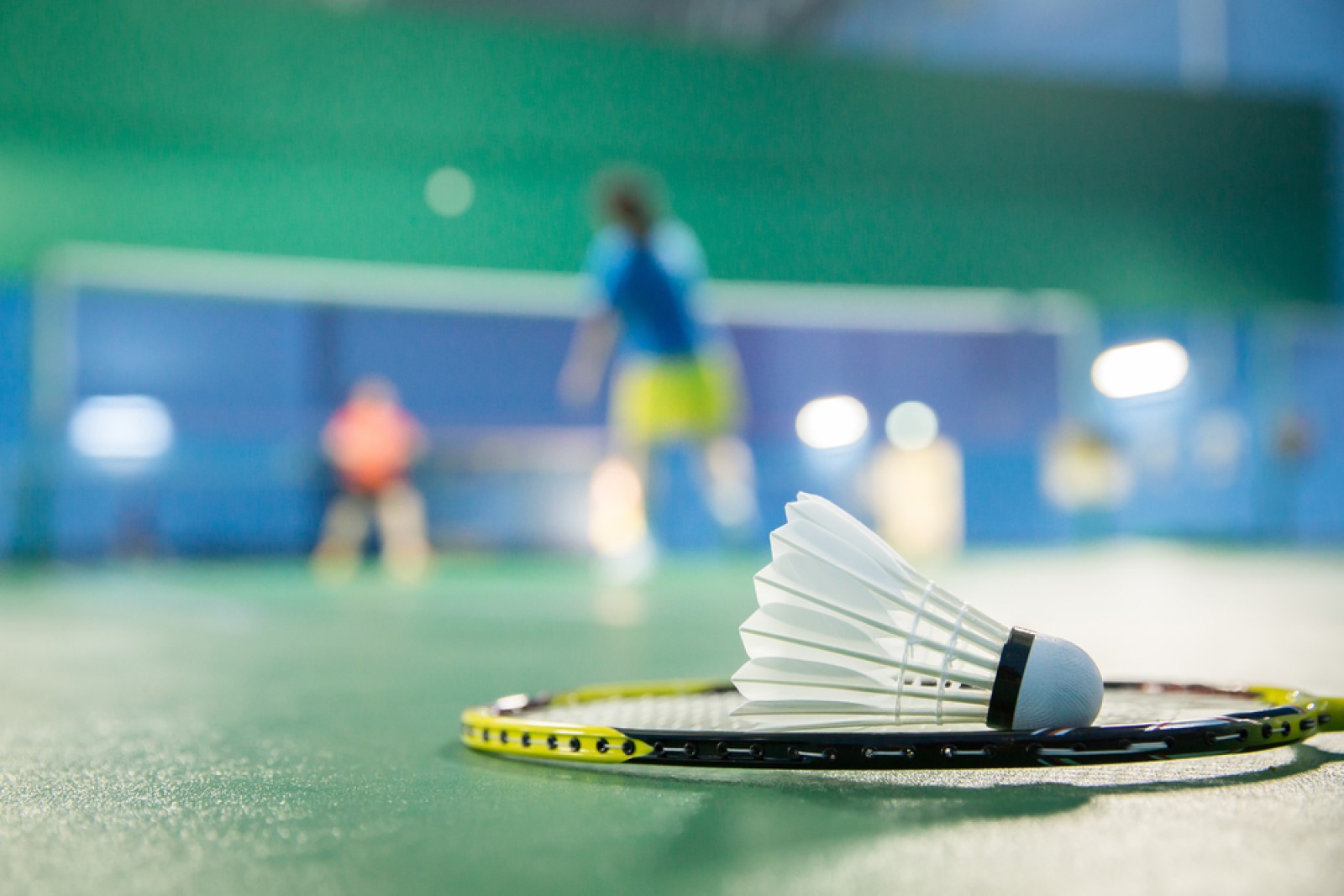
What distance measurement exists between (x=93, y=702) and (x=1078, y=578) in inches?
170

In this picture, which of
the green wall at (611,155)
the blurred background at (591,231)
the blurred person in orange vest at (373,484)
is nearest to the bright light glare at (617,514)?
the blurred background at (591,231)

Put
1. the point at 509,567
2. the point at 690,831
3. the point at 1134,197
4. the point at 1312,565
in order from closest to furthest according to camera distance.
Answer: the point at 690,831 → the point at 1312,565 → the point at 509,567 → the point at 1134,197

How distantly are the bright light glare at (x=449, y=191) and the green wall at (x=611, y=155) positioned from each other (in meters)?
0.07

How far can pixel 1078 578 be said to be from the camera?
5.15 meters

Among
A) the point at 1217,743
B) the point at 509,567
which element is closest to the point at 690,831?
the point at 1217,743

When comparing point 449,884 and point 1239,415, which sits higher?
point 1239,415

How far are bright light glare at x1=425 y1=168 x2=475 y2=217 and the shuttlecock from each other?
7.68 meters

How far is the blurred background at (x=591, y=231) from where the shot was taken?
785cm

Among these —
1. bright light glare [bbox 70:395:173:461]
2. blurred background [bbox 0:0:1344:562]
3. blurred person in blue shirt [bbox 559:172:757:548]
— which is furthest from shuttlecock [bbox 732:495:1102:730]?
bright light glare [bbox 70:395:173:461]

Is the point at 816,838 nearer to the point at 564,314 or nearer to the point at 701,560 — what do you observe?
the point at 701,560

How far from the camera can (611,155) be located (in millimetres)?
8539

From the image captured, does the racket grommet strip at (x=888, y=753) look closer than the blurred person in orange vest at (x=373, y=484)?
Yes

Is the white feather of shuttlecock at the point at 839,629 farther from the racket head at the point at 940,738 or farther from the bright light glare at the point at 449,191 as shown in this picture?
the bright light glare at the point at 449,191

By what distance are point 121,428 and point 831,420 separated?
726 centimetres
